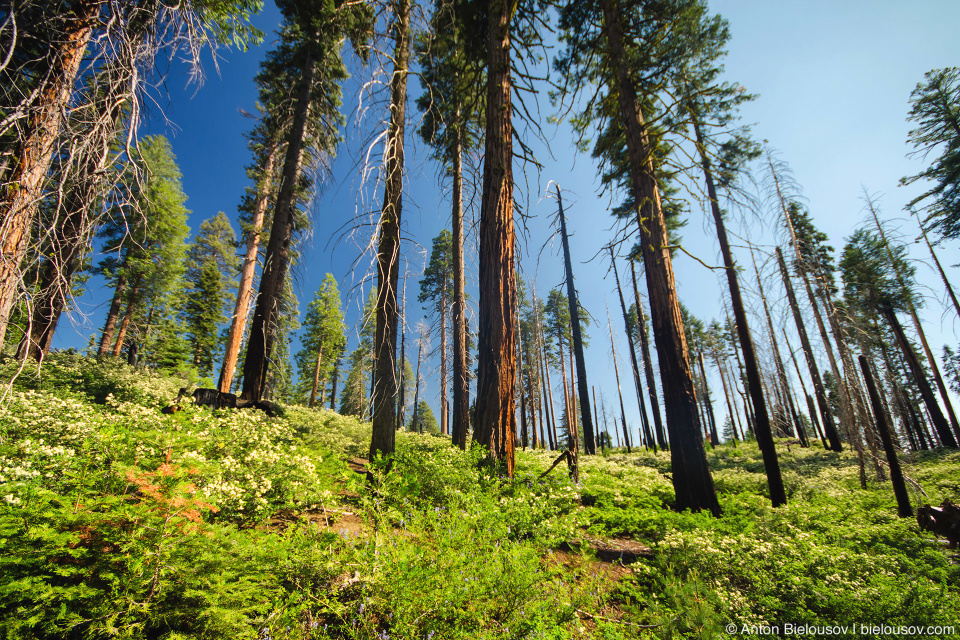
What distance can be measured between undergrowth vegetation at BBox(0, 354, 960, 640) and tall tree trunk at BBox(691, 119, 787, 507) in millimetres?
2956

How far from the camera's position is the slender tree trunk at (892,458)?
6.79 metres

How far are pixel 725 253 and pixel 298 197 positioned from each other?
14903 millimetres

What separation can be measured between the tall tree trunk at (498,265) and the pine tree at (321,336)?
24231 mm

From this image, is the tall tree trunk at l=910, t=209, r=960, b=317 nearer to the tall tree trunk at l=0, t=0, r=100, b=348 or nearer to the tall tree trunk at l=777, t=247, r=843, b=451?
the tall tree trunk at l=777, t=247, r=843, b=451

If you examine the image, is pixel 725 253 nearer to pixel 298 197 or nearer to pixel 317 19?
pixel 317 19

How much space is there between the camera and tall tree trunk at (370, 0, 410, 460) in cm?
548

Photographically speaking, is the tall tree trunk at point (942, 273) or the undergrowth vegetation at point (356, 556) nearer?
the undergrowth vegetation at point (356, 556)

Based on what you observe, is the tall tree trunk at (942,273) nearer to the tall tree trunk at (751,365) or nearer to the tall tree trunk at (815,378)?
the tall tree trunk at (815,378)

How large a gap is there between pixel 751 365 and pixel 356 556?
11.4 metres

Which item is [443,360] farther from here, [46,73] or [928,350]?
[928,350]

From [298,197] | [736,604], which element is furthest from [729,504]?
[298,197]

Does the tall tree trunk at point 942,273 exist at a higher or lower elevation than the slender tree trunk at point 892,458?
higher

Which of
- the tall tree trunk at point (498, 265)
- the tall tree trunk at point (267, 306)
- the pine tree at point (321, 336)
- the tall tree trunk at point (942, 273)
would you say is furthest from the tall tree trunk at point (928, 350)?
the pine tree at point (321, 336)

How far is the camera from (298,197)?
1219 cm
